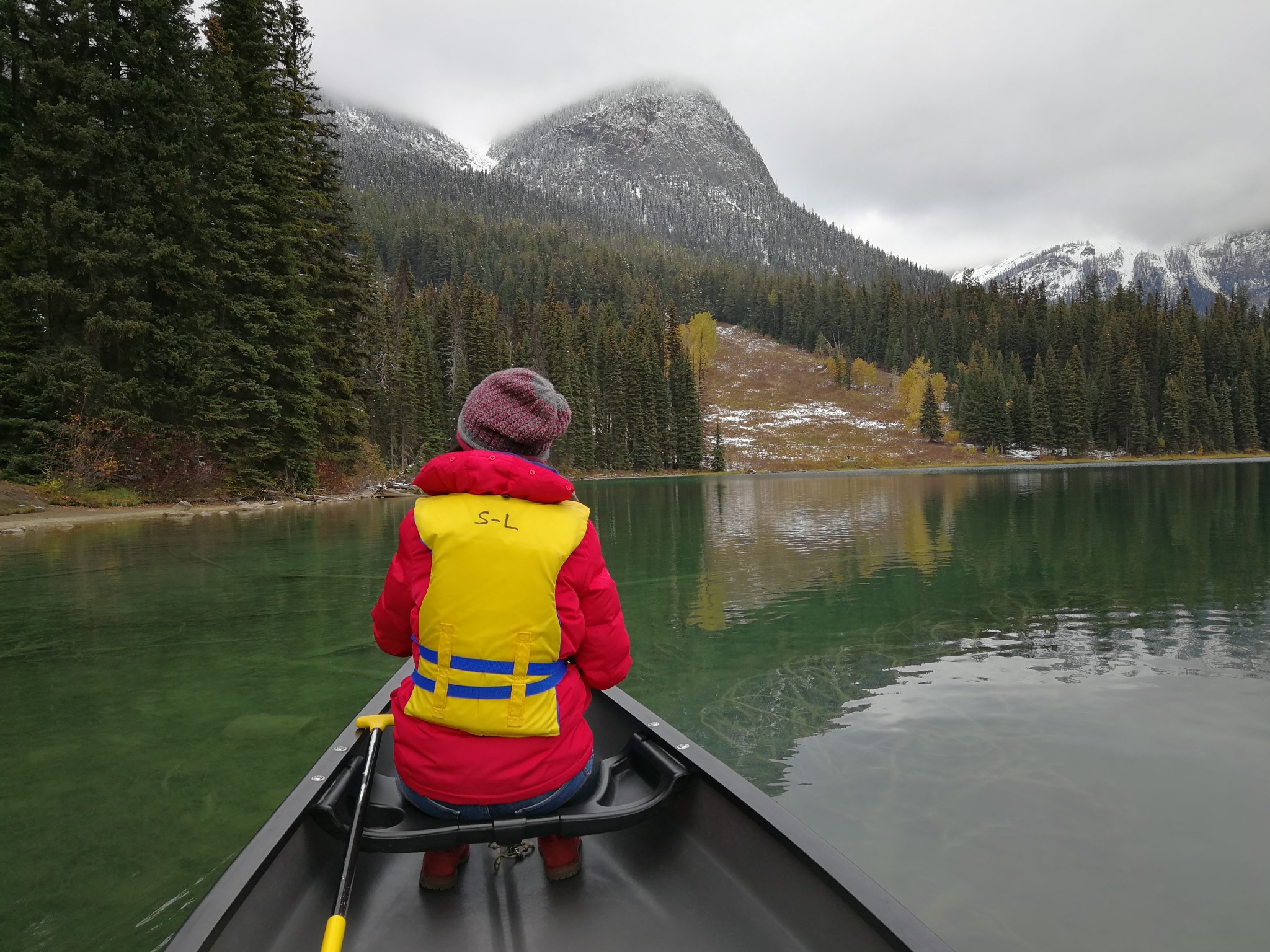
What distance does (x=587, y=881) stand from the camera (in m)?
2.85

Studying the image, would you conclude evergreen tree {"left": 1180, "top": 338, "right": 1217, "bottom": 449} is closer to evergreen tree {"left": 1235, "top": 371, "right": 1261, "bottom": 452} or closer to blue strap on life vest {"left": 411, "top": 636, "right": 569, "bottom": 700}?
evergreen tree {"left": 1235, "top": 371, "right": 1261, "bottom": 452}

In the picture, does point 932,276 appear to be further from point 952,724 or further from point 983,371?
point 952,724

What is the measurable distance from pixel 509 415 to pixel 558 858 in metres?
1.80

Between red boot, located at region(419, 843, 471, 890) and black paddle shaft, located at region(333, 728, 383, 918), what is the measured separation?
0.88ft

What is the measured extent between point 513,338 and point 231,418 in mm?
59154

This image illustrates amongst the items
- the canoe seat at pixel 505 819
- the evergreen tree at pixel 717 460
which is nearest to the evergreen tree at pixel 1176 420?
the evergreen tree at pixel 717 460

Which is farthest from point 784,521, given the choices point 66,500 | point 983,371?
point 983,371

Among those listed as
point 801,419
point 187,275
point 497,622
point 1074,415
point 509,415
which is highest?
point 187,275

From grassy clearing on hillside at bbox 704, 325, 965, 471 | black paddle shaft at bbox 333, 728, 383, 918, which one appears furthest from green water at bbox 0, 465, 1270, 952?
grassy clearing on hillside at bbox 704, 325, 965, 471

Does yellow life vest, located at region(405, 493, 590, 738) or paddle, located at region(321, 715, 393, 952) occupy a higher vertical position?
yellow life vest, located at region(405, 493, 590, 738)

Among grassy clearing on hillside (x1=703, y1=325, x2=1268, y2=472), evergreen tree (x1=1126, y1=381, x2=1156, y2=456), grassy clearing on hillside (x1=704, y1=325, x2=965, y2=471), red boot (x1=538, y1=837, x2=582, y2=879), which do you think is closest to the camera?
red boot (x1=538, y1=837, x2=582, y2=879)

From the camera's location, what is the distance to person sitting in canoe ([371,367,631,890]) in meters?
2.37

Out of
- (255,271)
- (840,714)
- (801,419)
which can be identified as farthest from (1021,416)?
(840,714)

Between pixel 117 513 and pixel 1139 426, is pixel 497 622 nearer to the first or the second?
pixel 117 513
